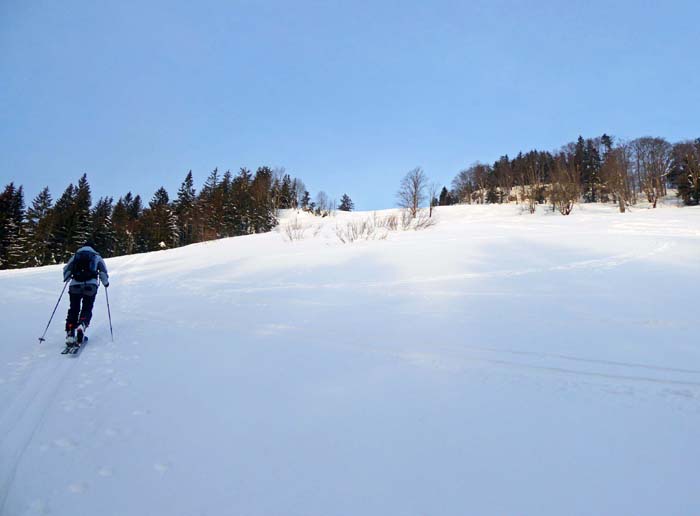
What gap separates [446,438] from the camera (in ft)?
8.52

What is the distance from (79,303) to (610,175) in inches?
2213

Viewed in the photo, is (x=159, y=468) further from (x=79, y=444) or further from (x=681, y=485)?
(x=681, y=485)

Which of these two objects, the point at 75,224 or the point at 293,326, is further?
the point at 75,224

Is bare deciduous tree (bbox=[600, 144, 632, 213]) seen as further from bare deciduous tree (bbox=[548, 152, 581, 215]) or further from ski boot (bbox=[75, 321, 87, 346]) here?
ski boot (bbox=[75, 321, 87, 346])

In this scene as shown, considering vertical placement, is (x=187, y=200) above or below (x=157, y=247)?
above

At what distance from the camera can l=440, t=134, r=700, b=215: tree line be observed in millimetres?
40531

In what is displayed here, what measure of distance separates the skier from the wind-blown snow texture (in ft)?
1.40

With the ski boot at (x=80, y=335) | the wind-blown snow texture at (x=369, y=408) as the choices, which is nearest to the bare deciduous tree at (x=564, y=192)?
the wind-blown snow texture at (x=369, y=408)

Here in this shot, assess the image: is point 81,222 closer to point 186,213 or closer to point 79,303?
point 186,213

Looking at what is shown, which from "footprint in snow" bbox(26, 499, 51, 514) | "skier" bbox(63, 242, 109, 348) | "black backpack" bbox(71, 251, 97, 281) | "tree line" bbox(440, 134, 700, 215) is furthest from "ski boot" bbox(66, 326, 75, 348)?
"tree line" bbox(440, 134, 700, 215)

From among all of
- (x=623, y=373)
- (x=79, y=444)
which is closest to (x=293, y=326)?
(x=79, y=444)

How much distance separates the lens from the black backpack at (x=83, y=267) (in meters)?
5.48

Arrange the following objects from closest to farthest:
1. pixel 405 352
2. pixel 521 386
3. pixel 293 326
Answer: pixel 521 386
pixel 405 352
pixel 293 326

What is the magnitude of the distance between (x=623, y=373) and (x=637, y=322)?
2.42 metres
